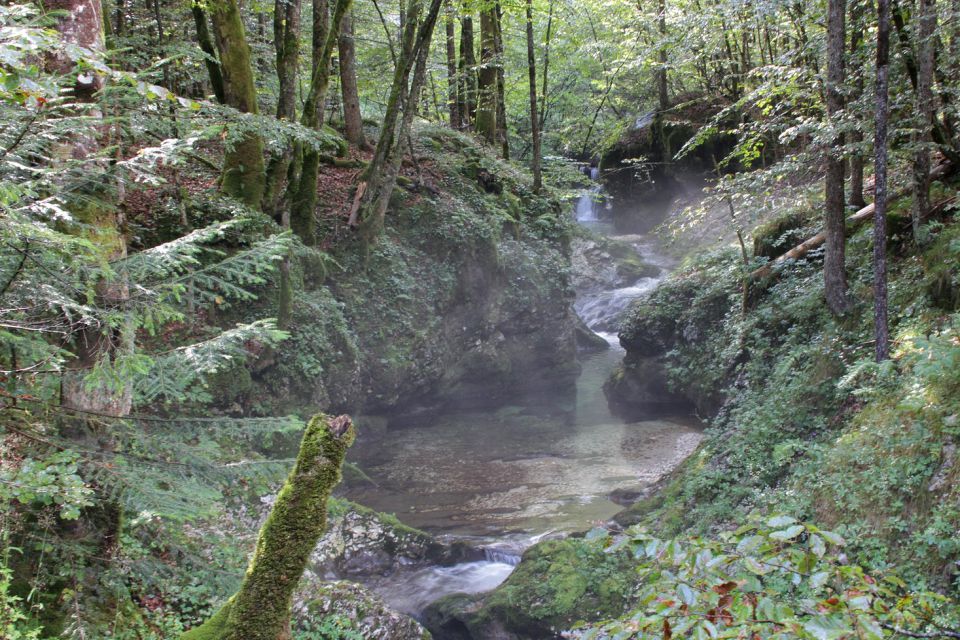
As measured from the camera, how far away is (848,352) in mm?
7324

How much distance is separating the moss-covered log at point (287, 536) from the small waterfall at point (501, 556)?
5775mm

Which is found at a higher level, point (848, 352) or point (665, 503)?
point (848, 352)

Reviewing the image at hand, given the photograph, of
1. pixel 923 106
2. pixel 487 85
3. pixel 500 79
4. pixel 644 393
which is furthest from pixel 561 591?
pixel 487 85

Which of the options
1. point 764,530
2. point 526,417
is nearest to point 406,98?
point 526,417

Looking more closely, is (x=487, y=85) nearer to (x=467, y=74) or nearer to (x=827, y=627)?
(x=467, y=74)

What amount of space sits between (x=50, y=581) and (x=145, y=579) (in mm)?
601

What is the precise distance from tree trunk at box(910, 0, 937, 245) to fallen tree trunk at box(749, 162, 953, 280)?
1.05m

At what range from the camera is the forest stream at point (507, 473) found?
29.1 feet

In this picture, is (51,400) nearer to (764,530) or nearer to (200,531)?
(200,531)

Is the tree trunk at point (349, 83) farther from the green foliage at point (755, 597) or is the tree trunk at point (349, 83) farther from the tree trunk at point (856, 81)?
the green foliage at point (755, 597)

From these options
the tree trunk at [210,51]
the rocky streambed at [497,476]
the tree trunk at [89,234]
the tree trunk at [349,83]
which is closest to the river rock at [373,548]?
the rocky streambed at [497,476]

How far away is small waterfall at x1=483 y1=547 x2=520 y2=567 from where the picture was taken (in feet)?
29.0

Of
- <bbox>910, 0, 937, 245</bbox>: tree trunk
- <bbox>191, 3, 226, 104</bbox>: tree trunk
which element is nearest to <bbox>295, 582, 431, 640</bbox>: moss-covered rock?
<bbox>910, 0, 937, 245</bbox>: tree trunk

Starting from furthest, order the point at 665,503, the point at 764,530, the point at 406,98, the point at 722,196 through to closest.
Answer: the point at 406,98 < the point at 722,196 < the point at 665,503 < the point at 764,530
